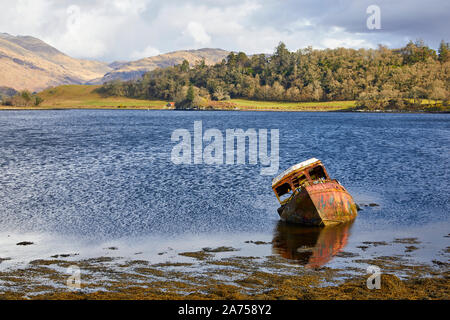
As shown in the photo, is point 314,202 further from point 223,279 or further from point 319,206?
point 223,279

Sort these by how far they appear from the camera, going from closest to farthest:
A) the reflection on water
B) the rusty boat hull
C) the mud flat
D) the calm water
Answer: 1. the mud flat
2. the reflection on water
3. the calm water
4. the rusty boat hull

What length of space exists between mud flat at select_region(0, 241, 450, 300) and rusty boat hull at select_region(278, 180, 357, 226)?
15.9ft

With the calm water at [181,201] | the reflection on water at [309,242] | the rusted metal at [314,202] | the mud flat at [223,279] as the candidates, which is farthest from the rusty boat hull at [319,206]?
the mud flat at [223,279]

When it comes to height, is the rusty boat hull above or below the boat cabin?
below

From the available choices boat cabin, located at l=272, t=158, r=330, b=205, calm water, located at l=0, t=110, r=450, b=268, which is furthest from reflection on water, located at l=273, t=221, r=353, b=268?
boat cabin, located at l=272, t=158, r=330, b=205

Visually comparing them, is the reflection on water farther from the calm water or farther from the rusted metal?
the rusted metal

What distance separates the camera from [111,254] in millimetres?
18469

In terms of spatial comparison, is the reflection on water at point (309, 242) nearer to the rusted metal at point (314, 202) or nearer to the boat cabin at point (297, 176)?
the rusted metal at point (314, 202)

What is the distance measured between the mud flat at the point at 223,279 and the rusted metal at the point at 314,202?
16.1ft

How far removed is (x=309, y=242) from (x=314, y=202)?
116 inches

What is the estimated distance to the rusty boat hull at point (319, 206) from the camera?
22500mm

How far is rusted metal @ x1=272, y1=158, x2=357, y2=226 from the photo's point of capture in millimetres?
22531

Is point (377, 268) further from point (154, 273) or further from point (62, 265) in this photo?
point (62, 265)

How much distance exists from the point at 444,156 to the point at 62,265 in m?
48.4
